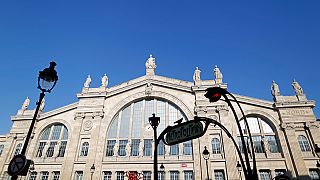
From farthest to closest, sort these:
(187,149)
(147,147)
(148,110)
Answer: (148,110) → (147,147) → (187,149)

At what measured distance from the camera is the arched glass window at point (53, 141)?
32.4 meters

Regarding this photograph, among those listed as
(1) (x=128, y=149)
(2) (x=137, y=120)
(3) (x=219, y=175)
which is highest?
(2) (x=137, y=120)

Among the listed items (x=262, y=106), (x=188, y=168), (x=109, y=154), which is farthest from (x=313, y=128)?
(x=109, y=154)

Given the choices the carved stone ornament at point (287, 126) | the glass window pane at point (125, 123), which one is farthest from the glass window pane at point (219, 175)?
the glass window pane at point (125, 123)

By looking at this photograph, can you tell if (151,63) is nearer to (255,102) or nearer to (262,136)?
(255,102)

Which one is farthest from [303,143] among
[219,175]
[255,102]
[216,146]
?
[219,175]

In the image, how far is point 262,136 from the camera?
3031cm

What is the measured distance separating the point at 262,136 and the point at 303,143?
14.9 feet

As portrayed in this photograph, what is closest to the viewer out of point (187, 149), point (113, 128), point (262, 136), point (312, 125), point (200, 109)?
point (312, 125)

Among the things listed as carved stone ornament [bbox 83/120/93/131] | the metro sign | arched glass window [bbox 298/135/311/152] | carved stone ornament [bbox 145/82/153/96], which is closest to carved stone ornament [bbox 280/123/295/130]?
arched glass window [bbox 298/135/311/152]

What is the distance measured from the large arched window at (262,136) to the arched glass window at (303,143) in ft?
8.62

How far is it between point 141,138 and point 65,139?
10708 mm

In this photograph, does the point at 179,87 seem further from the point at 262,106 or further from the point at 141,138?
the point at 262,106

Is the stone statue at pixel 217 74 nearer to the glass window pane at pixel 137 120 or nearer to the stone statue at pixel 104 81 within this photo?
the glass window pane at pixel 137 120
